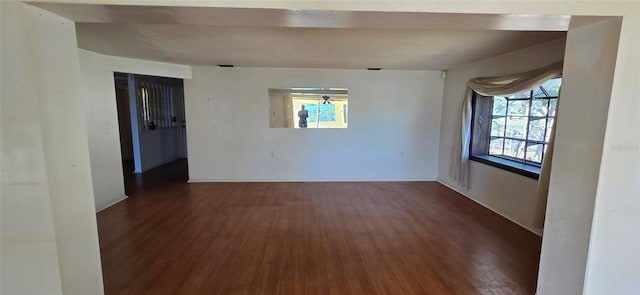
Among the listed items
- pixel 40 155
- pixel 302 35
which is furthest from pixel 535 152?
pixel 40 155

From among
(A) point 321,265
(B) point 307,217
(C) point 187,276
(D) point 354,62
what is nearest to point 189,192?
(B) point 307,217

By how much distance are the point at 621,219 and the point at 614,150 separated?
420mm

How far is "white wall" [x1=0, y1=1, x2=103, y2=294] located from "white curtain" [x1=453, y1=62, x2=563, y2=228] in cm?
391

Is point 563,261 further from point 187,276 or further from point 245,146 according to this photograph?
point 245,146

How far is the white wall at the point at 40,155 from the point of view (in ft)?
4.61

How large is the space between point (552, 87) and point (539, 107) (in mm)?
271

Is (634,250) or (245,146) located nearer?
(634,250)

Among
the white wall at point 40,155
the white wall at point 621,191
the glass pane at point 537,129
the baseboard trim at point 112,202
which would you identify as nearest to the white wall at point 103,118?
the baseboard trim at point 112,202

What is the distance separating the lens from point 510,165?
3.72 m

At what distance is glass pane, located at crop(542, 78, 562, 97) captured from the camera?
10.2ft

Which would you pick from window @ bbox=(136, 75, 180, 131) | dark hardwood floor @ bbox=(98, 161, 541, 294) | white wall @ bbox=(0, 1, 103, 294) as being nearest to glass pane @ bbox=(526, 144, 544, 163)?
dark hardwood floor @ bbox=(98, 161, 541, 294)

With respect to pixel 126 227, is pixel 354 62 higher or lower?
higher

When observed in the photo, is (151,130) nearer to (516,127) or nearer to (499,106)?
(499,106)

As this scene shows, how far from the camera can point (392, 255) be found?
2.73m
